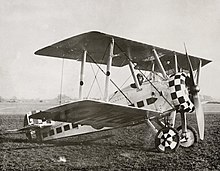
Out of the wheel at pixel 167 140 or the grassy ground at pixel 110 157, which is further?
the wheel at pixel 167 140

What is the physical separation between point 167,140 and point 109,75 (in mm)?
1059

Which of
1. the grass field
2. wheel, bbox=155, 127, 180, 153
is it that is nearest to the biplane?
wheel, bbox=155, 127, 180, 153

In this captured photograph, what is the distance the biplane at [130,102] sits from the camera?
3.28 m

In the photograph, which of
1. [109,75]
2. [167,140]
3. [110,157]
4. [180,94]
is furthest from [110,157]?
[180,94]

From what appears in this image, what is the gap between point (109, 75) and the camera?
128 inches

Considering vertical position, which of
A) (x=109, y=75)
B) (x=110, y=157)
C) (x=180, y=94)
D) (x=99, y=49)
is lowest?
(x=110, y=157)

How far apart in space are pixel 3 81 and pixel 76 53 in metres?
1.09

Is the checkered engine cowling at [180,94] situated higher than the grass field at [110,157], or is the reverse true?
the checkered engine cowling at [180,94]

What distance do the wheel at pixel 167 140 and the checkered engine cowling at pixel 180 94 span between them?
33 centimetres

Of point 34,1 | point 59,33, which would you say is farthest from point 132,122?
point 34,1

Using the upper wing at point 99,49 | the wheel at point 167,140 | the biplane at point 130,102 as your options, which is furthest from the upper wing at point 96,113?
the upper wing at point 99,49

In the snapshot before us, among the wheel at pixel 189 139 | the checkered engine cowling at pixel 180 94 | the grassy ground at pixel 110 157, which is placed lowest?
the grassy ground at pixel 110 157

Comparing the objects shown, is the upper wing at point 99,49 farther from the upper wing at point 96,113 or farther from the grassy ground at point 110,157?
the grassy ground at point 110,157

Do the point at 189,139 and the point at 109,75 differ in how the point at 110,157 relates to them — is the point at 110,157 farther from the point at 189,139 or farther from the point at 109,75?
the point at 189,139
